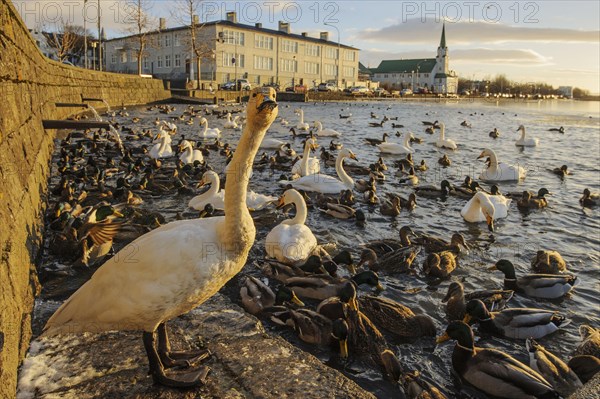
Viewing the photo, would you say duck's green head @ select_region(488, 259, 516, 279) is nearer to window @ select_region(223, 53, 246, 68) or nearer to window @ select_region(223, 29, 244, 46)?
window @ select_region(223, 53, 246, 68)

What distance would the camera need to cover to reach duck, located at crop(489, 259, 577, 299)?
752cm

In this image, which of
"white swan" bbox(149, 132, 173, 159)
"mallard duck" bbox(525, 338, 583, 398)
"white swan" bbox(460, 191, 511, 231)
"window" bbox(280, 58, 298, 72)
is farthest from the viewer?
"window" bbox(280, 58, 298, 72)

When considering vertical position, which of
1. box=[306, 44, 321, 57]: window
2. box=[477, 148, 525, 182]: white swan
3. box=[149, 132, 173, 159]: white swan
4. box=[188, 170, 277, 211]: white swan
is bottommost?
box=[188, 170, 277, 211]: white swan

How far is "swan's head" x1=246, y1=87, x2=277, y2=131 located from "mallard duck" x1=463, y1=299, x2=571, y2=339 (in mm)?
4215

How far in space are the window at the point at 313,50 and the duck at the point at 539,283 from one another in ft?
330

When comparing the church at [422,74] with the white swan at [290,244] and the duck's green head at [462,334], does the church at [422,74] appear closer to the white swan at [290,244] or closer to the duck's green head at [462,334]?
the white swan at [290,244]

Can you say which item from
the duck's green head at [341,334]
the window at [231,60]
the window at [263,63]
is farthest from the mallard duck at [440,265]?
the window at [263,63]

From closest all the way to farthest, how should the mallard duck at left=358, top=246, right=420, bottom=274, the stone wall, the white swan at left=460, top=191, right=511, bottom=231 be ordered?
the stone wall < the mallard duck at left=358, top=246, right=420, bottom=274 < the white swan at left=460, top=191, right=511, bottom=231

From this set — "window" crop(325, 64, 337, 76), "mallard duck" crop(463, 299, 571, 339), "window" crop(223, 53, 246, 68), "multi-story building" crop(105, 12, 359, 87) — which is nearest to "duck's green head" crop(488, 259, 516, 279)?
"mallard duck" crop(463, 299, 571, 339)

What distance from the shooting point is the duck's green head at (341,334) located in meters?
5.52

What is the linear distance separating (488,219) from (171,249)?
30.2 ft

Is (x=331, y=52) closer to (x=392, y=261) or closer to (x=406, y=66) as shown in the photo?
(x=406, y=66)

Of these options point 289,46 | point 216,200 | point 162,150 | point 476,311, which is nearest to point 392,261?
point 476,311

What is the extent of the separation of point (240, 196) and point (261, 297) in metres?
3.30
